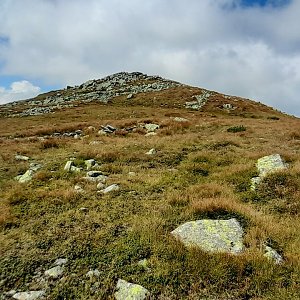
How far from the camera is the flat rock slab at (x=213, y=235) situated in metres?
7.45

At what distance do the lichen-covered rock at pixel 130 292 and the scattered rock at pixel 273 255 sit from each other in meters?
2.72

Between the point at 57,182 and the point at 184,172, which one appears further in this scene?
the point at 184,172

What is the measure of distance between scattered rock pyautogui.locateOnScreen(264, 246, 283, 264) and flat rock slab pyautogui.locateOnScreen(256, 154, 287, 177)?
5.40 m

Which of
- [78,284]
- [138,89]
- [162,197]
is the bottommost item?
[78,284]

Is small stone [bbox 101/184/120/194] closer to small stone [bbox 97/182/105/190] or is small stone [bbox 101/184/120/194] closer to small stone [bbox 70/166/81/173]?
small stone [bbox 97/182/105/190]

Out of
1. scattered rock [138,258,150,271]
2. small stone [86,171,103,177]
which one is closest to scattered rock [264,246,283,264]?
scattered rock [138,258,150,271]

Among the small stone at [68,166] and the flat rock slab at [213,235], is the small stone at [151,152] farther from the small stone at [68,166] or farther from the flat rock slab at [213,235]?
the flat rock slab at [213,235]

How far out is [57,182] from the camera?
12.8 m

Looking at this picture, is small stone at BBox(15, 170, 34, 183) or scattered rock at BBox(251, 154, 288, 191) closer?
scattered rock at BBox(251, 154, 288, 191)

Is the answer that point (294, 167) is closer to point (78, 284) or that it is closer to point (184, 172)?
point (184, 172)

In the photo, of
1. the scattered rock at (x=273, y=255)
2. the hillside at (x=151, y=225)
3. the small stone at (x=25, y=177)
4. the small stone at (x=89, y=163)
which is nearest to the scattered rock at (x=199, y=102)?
the hillside at (x=151, y=225)

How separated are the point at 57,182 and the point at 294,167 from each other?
8.98m

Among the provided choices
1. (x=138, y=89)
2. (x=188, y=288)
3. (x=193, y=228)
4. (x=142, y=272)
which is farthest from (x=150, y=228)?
(x=138, y=89)

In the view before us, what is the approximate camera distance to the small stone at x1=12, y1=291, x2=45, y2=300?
245 inches
